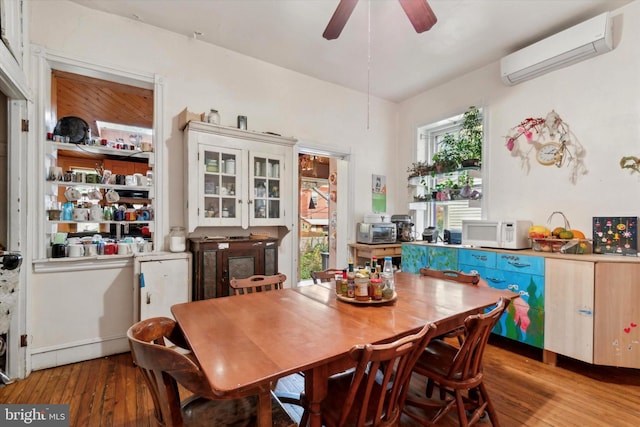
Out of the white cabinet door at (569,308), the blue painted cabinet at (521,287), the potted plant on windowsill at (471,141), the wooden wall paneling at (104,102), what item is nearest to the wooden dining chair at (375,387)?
the blue painted cabinet at (521,287)

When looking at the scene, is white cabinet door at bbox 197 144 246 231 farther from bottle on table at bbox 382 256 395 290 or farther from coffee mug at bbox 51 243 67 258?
bottle on table at bbox 382 256 395 290

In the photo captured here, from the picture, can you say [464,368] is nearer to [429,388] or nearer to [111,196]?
[429,388]

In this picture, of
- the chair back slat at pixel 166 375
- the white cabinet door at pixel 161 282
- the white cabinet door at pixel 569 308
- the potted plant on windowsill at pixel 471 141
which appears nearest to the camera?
the chair back slat at pixel 166 375

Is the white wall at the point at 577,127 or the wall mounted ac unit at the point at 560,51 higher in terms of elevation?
the wall mounted ac unit at the point at 560,51

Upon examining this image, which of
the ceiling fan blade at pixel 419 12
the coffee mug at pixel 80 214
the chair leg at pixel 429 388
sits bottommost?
the chair leg at pixel 429 388

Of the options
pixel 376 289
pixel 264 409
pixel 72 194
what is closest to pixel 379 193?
pixel 376 289

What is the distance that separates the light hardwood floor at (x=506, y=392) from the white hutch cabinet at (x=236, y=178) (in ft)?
4.34

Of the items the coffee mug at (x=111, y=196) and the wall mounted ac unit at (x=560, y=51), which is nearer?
the wall mounted ac unit at (x=560, y=51)

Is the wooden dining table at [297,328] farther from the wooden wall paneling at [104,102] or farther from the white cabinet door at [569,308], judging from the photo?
the wooden wall paneling at [104,102]

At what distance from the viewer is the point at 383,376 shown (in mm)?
1224

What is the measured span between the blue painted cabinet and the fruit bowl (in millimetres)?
263

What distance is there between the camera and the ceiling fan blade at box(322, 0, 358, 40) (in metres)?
1.86

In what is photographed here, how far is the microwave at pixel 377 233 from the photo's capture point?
13.4 feet

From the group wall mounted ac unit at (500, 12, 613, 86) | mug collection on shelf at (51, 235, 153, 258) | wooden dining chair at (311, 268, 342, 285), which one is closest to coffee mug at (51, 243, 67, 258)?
mug collection on shelf at (51, 235, 153, 258)
